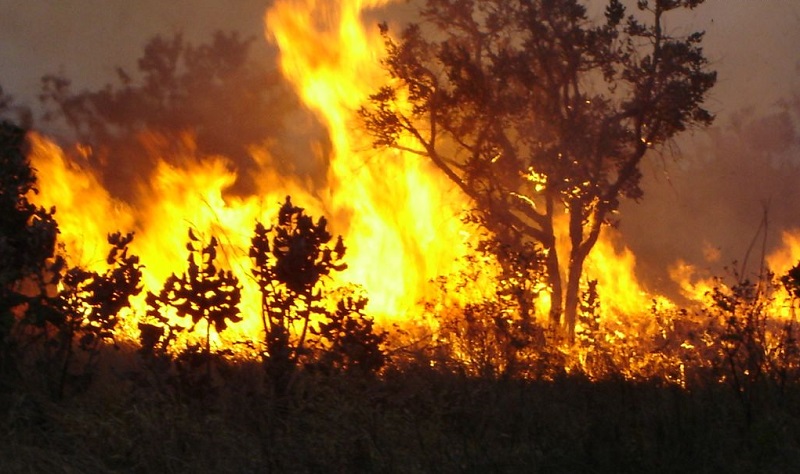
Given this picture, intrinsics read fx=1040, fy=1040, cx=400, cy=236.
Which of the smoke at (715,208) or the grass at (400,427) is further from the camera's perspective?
the smoke at (715,208)

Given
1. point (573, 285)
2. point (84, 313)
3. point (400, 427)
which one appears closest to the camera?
point (400, 427)

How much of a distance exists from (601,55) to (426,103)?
9.44 ft

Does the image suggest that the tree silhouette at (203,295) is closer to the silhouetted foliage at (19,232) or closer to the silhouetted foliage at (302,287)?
the silhouetted foliage at (302,287)

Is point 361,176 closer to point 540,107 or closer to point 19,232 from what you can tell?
point 540,107

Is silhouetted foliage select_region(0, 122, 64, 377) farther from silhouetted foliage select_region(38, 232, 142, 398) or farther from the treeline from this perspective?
silhouetted foliage select_region(38, 232, 142, 398)

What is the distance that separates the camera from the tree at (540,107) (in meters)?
16.2

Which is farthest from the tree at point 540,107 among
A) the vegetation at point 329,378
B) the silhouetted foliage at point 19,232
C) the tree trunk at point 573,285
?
the silhouetted foliage at point 19,232

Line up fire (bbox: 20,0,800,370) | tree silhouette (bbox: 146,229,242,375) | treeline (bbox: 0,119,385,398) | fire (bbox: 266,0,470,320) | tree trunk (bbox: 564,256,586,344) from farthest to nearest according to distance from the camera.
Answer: tree trunk (bbox: 564,256,586,344) < fire (bbox: 266,0,470,320) < fire (bbox: 20,0,800,370) < tree silhouette (bbox: 146,229,242,375) < treeline (bbox: 0,119,385,398)

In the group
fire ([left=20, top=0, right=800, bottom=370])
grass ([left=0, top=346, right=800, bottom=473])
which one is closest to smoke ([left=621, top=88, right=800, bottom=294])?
fire ([left=20, top=0, right=800, bottom=370])

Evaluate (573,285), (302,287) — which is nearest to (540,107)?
(573,285)

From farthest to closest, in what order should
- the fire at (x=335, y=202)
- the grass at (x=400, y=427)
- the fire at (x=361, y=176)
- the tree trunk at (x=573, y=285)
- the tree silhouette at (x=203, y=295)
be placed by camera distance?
the tree trunk at (x=573, y=285) → the fire at (x=361, y=176) → the fire at (x=335, y=202) → the tree silhouette at (x=203, y=295) → the grass at (x=400, y=427)

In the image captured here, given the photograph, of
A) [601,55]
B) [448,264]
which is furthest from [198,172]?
[601,55]

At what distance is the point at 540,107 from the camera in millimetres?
16797

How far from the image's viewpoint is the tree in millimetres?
16250
